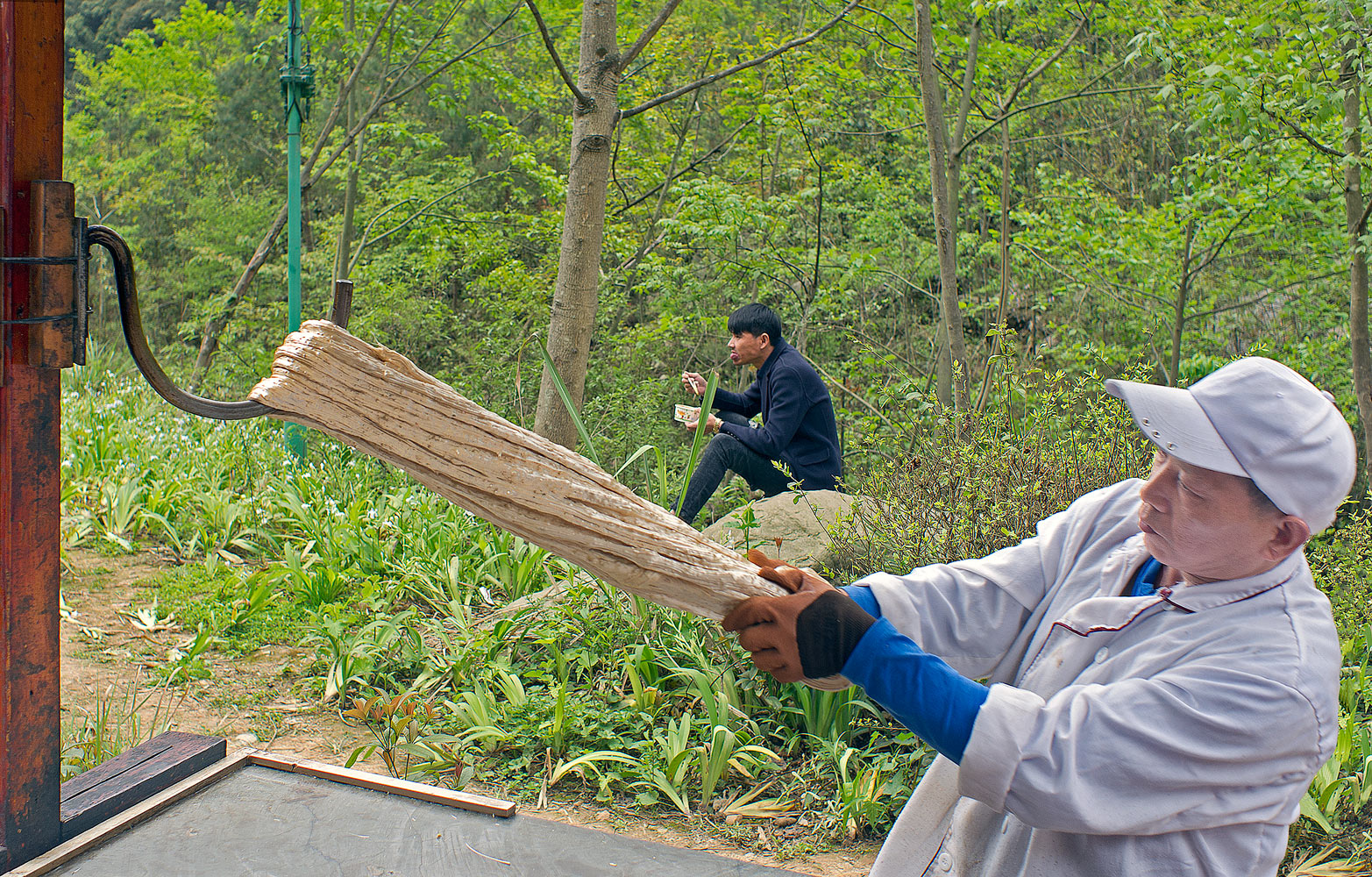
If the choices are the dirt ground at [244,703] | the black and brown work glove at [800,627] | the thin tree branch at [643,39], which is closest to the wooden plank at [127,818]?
the dirt ground at [244,703]

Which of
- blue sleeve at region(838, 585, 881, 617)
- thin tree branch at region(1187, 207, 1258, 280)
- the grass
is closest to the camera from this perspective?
blue sleeve at region(838, 585, 881, 617)

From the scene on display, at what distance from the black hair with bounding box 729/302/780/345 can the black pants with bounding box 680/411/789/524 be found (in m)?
0.66

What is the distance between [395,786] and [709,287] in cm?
701

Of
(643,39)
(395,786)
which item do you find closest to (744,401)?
(643,39)

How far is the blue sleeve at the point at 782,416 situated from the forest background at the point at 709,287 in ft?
1.54

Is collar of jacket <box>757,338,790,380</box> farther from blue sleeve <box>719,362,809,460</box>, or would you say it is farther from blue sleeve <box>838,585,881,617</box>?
blue sleeve <box>838,585,881,617</box>

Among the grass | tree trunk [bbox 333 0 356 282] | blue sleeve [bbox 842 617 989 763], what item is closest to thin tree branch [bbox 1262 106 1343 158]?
the grass

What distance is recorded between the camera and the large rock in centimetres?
458

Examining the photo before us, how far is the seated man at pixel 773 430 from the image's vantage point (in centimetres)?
585

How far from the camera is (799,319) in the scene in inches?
388

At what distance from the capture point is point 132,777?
2.71 meters

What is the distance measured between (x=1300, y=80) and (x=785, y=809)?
4330mm

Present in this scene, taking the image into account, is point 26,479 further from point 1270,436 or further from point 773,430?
point 773,430

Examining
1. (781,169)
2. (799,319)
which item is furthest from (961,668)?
(781,169)
